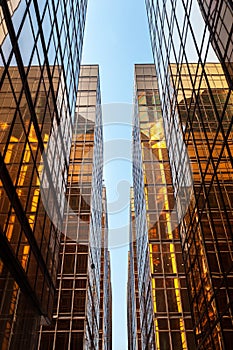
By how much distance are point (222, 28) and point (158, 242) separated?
28334 mm

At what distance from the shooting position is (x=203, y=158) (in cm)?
1986

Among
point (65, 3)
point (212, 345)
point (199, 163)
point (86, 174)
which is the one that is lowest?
point (212, 345)

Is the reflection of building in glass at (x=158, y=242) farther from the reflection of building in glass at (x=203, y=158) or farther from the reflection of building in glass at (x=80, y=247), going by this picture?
the reflection of building in glass at (x=203, y=158)

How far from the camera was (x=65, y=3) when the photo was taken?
24.1 meters

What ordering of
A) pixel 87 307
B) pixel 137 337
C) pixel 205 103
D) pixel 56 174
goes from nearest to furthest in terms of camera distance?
1. pixel 205 103
2. pixel 56 174
3. pixel 87 307
4. pixel 137 337

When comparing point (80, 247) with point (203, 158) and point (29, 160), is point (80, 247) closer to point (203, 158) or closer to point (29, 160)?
point (203, 158)

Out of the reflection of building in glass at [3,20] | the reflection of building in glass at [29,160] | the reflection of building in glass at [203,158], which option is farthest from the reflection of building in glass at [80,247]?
the reflection of building in glass at [3,20]

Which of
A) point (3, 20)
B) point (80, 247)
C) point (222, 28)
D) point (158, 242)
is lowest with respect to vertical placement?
point (3, 20)

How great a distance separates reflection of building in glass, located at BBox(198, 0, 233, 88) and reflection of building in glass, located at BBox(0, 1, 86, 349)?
26.8ft

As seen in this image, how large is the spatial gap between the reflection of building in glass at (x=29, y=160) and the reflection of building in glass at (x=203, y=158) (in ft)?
26.4

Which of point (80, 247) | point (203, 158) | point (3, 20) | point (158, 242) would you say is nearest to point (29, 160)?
point (3, 20)

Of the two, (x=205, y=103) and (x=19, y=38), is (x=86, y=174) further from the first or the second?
(x=19, y=38)

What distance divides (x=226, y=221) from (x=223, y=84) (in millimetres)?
6226

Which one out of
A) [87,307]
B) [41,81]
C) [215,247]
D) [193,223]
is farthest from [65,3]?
[87,307]
